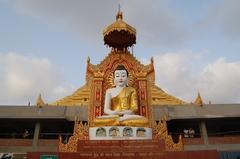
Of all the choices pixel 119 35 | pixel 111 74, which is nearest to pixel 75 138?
pixel 111 74

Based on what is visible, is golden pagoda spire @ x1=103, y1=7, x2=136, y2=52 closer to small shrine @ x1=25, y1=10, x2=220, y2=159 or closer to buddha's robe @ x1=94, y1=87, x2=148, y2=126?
small shrine @ x1=25, y1=10, x2=220, y2=159

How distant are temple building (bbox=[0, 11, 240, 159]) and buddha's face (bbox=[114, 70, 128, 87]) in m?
0.46

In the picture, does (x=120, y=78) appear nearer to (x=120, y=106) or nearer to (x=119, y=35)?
(x=120, y=106)

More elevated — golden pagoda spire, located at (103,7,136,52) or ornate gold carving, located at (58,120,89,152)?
golden pagoda spire, located at (103,7,136,52)

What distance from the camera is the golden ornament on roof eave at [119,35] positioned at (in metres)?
11.4

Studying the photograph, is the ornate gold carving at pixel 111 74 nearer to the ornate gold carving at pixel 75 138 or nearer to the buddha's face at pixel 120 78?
the buddha's face at pixel 120 78

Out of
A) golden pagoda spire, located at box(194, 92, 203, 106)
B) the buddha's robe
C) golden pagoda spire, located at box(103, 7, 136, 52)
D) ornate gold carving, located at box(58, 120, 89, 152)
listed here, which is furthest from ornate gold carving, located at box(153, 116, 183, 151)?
golden pagoda spire, located at box(194, 92, 203, 106)

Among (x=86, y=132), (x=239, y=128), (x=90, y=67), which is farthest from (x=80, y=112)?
(x=239, y=128)

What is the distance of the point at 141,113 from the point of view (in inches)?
419

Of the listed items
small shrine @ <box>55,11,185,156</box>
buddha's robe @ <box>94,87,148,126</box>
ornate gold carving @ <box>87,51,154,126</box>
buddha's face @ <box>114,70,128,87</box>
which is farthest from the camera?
ornate gold carving @ <box>87,51,154,126</box>

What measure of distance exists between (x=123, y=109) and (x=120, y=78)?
4.21 feet

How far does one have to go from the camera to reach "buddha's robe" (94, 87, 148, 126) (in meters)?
9.20

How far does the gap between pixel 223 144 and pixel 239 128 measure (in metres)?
Answer: 5.15

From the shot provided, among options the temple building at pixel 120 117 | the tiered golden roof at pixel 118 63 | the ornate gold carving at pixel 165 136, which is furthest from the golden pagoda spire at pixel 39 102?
the ornate gold carving at pixel 165 136
